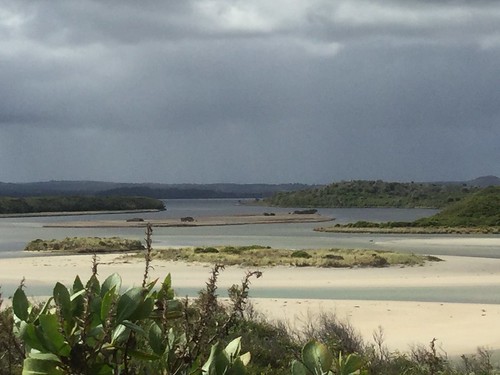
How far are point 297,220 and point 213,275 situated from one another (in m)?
109

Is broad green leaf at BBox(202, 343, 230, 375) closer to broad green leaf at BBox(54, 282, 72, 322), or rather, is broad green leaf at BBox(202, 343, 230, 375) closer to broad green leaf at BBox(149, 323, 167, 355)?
broad green leaf at BBox(149, 323, 167, 355)

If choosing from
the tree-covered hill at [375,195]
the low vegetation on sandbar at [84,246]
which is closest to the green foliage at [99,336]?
the low vegetation on sandbar at [84,246]

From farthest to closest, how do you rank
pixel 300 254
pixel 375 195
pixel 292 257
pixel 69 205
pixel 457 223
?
pixel 375 195 < pixel 69 205 < pixel 457 223 < pixel 300 254 < pixel 292 257

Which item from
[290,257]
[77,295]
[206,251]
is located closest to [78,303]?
[77,295]

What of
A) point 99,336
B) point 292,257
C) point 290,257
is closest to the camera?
point 99,336

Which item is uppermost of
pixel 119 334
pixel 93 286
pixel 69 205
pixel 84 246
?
pixel 93 286

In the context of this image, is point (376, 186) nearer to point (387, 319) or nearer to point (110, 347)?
point (387, 319)

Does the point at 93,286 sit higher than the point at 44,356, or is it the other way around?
the point at 93,286

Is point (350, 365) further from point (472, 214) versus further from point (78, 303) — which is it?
point (472, 214)

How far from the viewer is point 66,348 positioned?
6.07ft

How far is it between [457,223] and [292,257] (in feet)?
167

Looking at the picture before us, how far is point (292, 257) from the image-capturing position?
4175cm

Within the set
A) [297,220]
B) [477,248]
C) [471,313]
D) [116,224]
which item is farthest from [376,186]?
[471,313]

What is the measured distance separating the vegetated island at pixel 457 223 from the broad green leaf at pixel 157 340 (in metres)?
79.3
